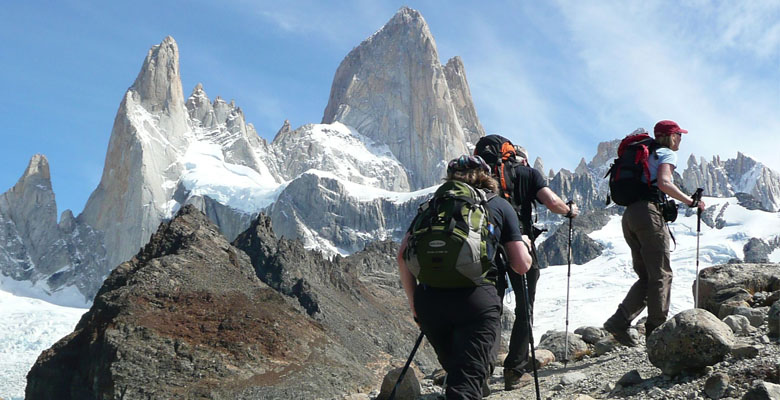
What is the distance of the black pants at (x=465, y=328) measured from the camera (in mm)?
4938

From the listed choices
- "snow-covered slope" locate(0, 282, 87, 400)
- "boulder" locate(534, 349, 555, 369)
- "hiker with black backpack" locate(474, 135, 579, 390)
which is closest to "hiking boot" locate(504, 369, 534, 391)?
"hiker with black backpack" locate(474, 135, 579, 390)

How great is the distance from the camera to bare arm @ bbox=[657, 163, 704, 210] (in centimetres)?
791

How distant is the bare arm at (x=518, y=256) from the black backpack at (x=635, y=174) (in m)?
3.52

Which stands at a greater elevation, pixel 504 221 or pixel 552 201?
pixel 552 201

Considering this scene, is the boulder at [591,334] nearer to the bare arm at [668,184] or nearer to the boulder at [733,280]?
the boulder at [733,280]

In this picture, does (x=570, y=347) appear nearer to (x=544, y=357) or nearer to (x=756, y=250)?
(x=544, y=357)

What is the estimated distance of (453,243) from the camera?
4922mm

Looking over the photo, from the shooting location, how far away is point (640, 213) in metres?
8.52

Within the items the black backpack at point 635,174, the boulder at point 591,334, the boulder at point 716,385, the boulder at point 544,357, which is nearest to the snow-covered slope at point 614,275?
the boulder at point 591,334

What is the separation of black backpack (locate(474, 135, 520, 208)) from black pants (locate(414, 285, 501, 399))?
8.08 ft

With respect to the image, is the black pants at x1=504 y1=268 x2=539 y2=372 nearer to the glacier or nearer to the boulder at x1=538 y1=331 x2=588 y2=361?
the boulder at x1=538 y1=331 x2=588 y2=361

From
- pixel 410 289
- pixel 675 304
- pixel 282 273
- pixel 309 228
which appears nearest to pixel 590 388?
pixel 410 289

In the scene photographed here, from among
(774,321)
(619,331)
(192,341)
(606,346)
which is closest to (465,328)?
(774,321)

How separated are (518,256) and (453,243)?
2.09 ft
